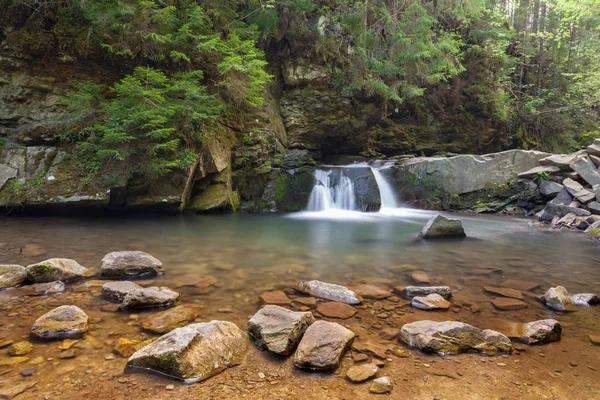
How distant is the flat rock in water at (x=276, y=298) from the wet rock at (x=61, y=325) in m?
1.56

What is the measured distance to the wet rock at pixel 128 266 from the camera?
3.93 m

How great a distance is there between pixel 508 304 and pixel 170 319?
10.9 feet

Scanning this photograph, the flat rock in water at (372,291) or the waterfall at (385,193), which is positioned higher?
the waterfall at (385,193)

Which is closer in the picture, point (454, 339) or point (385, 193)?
point (454, 339)

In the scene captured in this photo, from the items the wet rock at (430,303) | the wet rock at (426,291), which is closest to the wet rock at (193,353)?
the wet rock at (430,303)

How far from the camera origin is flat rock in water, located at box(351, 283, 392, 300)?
357cm

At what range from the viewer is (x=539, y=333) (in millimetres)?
2559

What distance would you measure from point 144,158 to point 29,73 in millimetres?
3678

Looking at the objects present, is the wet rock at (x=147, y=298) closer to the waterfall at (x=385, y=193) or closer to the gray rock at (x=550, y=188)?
the waterfall at (x=385, y=193)

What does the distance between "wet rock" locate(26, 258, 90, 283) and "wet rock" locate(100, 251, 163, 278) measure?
280mm

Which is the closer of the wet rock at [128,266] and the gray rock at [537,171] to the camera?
the wet rock at [128,266]

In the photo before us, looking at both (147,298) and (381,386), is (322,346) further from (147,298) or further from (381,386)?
(147,298)

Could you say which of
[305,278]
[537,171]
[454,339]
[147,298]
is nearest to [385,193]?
[537,171]

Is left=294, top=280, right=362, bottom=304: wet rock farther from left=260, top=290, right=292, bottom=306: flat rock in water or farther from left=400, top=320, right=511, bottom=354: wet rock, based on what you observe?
left=400, top=320, right=511, bottom=354: wet rock
